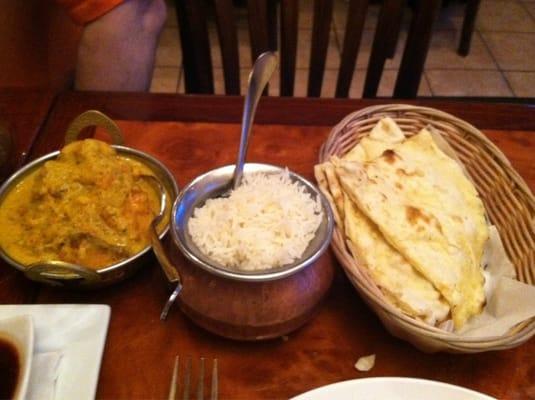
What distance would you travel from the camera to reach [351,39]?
1.41 m

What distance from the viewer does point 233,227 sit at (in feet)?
2.56

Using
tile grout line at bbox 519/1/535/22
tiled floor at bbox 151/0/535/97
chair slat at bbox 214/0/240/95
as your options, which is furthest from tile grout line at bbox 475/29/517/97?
chair slat at bbox 214/0/240/95

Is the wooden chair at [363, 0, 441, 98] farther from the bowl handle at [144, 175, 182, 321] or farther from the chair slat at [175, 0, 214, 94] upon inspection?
the bowl handle at [144, 175, 182, 321]

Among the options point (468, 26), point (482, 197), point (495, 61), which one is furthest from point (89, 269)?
point (495, 61)

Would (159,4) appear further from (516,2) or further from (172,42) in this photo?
(516,2)

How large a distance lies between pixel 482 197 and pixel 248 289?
1.87 ft

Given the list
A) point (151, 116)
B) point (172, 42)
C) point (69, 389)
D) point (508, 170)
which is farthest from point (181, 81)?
point (69, 389)

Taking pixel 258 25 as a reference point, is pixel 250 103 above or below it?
above

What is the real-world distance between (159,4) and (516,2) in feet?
9.33

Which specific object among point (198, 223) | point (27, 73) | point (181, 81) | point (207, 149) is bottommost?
point (181, 81)

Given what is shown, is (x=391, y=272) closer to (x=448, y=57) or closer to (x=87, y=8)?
(x=87, y=8)

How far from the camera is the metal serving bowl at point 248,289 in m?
0.72

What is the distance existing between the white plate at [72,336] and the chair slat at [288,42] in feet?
2.99

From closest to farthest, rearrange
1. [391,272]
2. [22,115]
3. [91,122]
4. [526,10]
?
[391,272]
[91,122]
[22,115]
[526,10]
